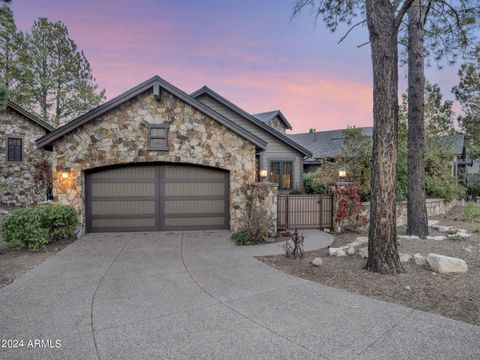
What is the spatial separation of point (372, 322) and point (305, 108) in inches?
809

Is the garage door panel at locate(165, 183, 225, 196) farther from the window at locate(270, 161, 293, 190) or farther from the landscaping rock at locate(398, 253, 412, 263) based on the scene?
the window at locate(270, 161, 293, 190)

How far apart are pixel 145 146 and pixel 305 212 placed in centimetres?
584

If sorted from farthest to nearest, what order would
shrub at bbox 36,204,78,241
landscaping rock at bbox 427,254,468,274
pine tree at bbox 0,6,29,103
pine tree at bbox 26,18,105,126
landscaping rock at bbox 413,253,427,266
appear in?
pine tree at bbox 26,18,105,126, pine tree at bbox 0,6,29,103, shrub at bbox 36,204,78,241, landscaping rock at bbox 413,253,427,266, landscaping rock at bbox 427,254,468,274

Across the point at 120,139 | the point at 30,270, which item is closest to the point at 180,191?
the point at 120,139

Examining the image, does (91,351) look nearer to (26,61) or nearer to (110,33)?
(110,33)

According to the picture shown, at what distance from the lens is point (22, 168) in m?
15.3

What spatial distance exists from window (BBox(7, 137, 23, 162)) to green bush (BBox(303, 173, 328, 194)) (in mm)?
16509

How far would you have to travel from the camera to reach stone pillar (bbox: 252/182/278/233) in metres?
8.83

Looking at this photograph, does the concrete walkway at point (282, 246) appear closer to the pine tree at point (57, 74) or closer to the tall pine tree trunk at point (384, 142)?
the tall pine tree trunk at point (384, 142)

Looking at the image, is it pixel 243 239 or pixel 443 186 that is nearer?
pixel 243 239

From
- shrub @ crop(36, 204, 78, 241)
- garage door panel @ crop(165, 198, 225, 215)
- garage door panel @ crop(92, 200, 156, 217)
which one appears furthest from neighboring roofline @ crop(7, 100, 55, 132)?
garage door panel @ crop(165, 198, 225, 215)

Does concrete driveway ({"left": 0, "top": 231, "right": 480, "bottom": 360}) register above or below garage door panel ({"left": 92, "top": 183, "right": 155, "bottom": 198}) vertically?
below

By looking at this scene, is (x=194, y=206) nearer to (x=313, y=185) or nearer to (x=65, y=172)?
(x=65, y=172)

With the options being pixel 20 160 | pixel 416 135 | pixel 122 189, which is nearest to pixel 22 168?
pixel 20 160
